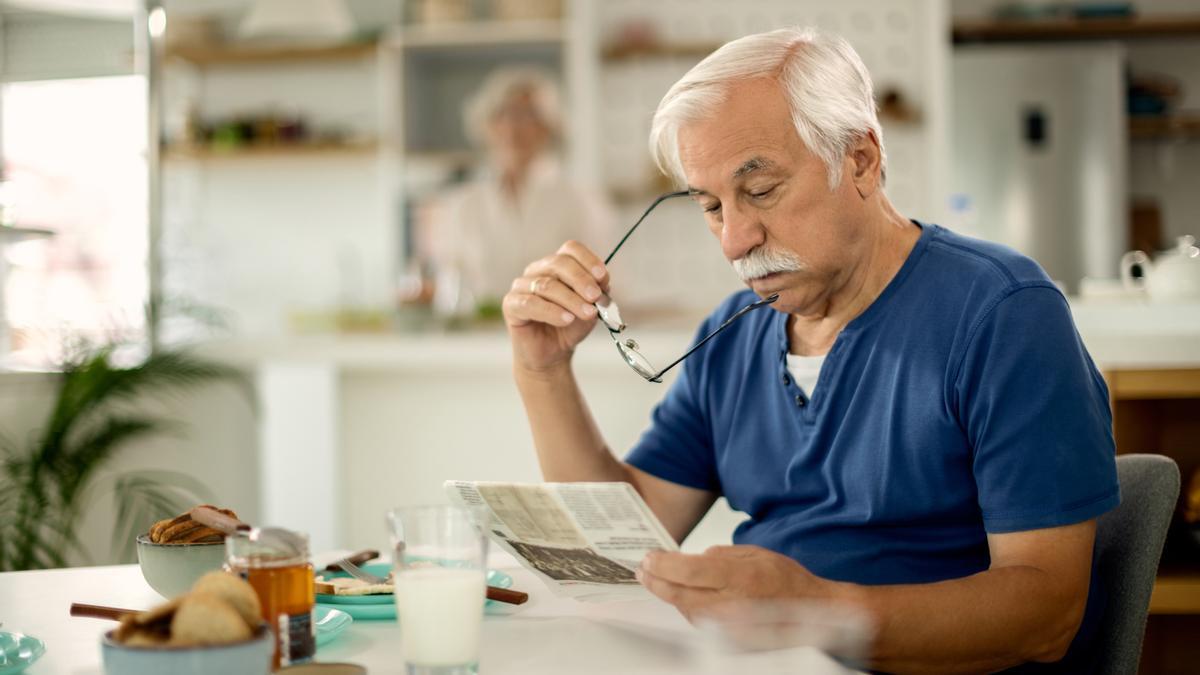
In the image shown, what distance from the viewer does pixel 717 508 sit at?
2.68 metres

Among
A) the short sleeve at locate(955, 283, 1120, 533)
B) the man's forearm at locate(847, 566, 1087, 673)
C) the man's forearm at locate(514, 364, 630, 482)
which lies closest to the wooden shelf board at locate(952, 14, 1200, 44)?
the man's forearm at locate(514, 364, 630, 482)

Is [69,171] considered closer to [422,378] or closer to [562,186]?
[562,186]

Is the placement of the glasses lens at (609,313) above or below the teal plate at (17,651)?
above

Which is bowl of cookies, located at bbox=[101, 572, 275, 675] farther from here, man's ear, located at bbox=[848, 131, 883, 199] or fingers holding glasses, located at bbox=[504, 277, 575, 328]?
man's ear, located at bbox=[848, 131, 883, 199]

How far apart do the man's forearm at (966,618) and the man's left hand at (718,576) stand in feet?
0.31

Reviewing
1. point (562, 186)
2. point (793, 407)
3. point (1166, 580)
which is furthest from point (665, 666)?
point (562, 186)

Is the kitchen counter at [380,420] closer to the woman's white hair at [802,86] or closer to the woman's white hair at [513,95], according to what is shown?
the woman's white hair at [513,95]

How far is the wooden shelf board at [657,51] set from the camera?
16.1 ft

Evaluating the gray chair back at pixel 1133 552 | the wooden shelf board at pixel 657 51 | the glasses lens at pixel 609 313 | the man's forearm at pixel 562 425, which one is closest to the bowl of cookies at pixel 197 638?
the glasses lens at pixel 609 313

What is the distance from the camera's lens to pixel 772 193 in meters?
1.24

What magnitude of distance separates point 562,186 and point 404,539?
3355mm

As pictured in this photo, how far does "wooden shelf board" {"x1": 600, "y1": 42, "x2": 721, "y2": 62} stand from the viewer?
4.92 metres

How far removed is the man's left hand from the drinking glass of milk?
0.14m

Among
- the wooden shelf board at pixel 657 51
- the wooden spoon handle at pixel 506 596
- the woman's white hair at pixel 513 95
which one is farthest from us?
the wooden shelf board at pixel 657 51
